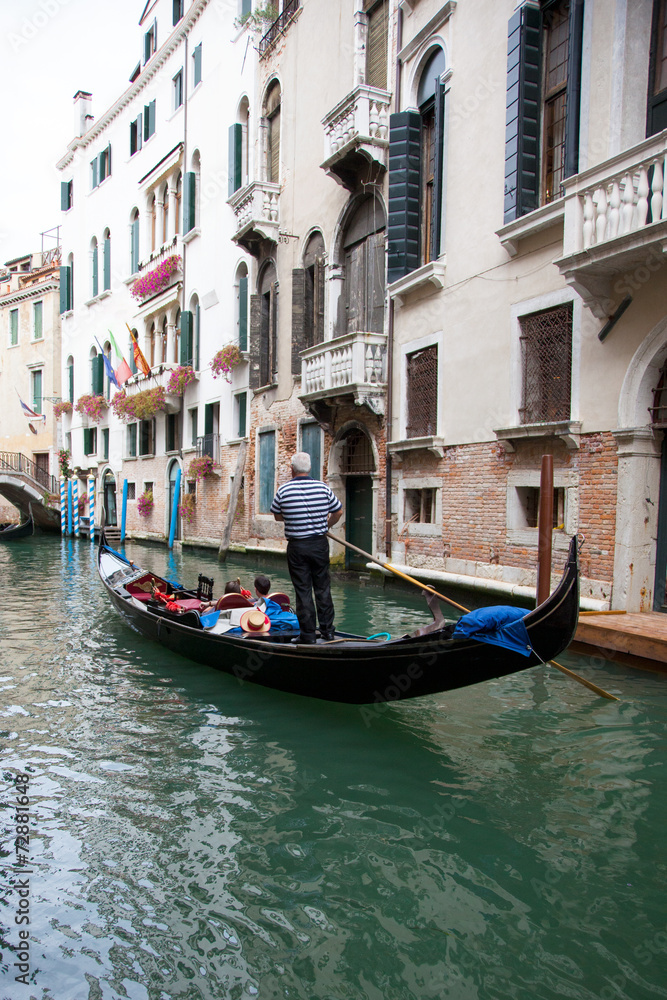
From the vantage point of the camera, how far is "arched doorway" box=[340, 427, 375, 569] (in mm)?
9867

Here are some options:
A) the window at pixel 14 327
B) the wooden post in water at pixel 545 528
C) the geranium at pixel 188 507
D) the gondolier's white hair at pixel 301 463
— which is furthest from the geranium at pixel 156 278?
the gondolier's white hair at pixel 301 463

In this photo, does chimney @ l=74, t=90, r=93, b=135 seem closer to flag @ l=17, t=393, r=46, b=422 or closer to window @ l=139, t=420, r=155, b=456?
flag @ l=17, t=393, r=46, b=422

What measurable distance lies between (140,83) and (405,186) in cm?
1364

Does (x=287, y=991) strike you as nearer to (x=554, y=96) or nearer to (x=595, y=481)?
(x=595, y=481)

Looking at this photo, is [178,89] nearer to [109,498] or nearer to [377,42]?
[377,42]

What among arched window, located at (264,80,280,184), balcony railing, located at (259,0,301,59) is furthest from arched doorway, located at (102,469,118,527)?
balcony railing, located at (259,0,301,59)

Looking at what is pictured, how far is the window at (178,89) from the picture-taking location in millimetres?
16716

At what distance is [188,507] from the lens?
15.7 metres

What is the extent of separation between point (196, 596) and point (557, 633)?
12.4 feet

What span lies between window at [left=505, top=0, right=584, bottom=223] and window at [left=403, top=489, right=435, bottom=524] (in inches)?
122

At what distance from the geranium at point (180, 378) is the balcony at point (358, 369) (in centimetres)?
656

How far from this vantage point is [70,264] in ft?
76.7

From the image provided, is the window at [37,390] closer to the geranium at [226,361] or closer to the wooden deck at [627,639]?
the geranium at [226,361]

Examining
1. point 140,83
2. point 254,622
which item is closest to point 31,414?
point 140,83
